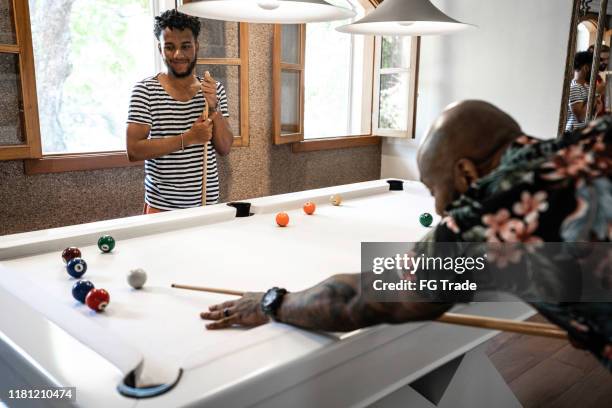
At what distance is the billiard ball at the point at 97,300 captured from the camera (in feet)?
4.13

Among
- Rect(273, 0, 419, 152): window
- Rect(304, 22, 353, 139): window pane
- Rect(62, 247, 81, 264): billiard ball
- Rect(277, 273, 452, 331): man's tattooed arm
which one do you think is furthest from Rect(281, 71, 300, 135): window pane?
Rect(277, 273, 452, 331): man's tattooed arm

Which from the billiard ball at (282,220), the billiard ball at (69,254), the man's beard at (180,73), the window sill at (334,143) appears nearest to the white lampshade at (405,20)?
the man's beard at (180,73)

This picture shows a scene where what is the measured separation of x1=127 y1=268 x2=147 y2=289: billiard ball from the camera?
1411 mm

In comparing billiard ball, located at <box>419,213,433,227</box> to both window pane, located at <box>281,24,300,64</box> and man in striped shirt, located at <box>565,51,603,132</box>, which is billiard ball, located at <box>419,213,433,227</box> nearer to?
window pane, located at <box>281,24,300,64</box>

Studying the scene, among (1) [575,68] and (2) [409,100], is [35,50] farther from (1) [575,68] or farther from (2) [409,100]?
(1) [575,68]

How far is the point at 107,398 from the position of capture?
2.85 feet

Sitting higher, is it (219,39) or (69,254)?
(219,39)

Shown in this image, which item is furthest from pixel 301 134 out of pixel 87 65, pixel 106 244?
pixel 106 244

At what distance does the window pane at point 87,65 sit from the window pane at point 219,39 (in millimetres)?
361

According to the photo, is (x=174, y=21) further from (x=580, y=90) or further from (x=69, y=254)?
(x=580, y=90)

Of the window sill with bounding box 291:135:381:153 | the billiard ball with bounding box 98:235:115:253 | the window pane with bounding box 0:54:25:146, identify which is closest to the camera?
the billiard ball with bounding box 98:235:115:253

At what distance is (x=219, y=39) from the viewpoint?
366 centimetres

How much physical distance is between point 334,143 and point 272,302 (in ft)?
11.8

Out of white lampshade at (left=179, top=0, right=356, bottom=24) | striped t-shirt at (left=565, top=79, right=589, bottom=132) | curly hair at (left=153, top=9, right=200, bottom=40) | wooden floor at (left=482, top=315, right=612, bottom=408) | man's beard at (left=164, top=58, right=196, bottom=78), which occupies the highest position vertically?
curly hair at (left=153, top=9, right=200, bottom=40)
